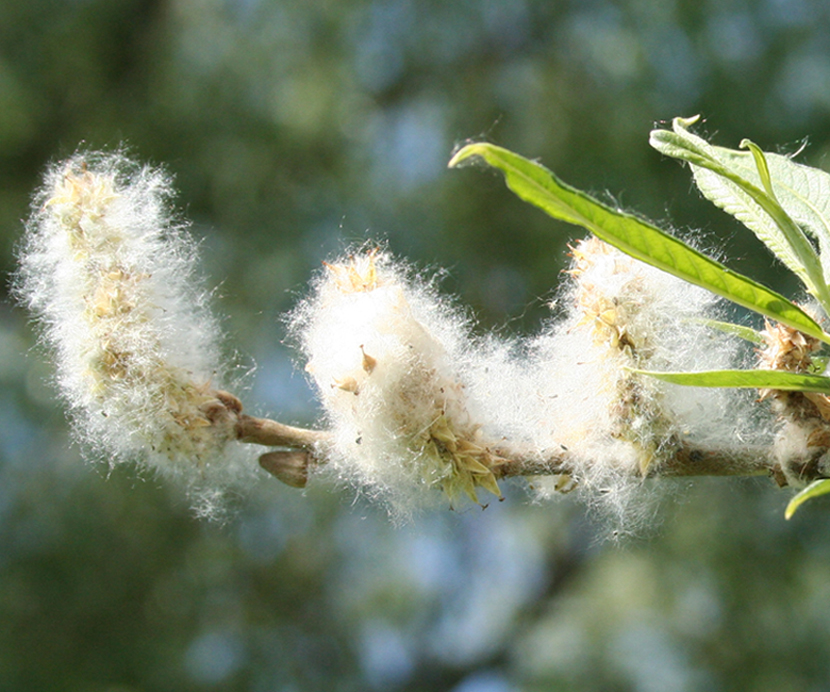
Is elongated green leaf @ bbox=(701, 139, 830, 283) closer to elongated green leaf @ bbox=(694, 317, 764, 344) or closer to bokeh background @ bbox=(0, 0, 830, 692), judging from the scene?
elongated green leaf @ bbox=(694, 317, 764, 344)

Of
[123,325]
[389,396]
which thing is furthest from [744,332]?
[123,325]

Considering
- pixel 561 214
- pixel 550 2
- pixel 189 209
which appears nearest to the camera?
pixel 561 214

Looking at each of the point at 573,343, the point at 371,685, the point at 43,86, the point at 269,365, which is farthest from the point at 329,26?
the point at 573,343

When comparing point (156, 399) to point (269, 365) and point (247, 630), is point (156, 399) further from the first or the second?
point (247, 630)

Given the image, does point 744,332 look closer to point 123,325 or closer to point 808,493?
point 808,493

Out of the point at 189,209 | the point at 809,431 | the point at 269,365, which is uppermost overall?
the point at 189,209

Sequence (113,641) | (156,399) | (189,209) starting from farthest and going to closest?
(189,209), (113,641), (156,399)

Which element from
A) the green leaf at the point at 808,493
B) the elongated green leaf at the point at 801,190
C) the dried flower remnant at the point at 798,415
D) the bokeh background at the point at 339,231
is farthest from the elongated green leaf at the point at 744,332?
the bokeh background at the point at 339,231
